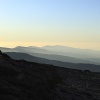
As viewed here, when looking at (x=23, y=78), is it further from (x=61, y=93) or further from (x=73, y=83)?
(x=73, y=83)

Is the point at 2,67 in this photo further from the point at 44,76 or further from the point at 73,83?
the point at 73,83

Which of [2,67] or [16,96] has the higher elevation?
[2,67]

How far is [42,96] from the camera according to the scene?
87.7 feet

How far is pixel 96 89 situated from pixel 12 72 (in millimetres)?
21880

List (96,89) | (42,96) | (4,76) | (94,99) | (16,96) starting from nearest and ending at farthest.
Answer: (16,96) → (42,96) → (4,76) → (94,99) → (96,89)

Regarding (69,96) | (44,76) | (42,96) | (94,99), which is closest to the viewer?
(42,96)

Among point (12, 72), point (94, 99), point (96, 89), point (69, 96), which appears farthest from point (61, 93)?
point (96, 89)

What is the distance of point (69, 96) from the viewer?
37062 mm

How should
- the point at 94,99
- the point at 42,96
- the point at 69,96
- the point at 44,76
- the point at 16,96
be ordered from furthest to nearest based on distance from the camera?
the point at 94,99, the point at 69,96, the point at 44,76, the point at 42,96, the point at 16,96

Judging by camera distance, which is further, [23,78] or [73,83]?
[73,83]

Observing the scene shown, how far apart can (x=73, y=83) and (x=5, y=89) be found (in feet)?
84.8

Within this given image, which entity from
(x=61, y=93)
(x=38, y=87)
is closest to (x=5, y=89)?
(x=38, y=87)

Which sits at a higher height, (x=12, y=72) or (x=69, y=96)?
(x=12, y=72)

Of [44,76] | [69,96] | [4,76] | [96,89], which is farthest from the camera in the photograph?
[96,89]
